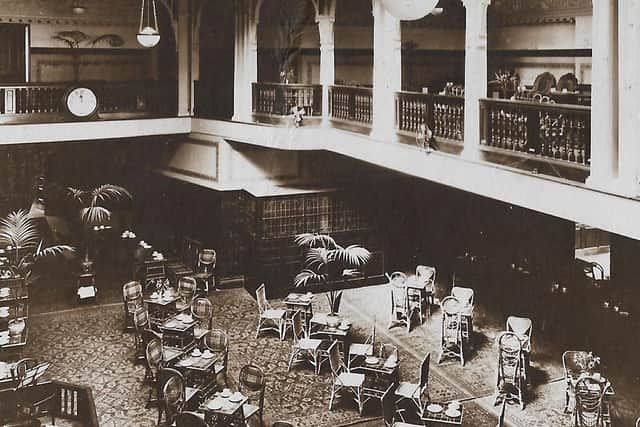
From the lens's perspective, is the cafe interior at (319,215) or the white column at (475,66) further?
the white column at (475,66)

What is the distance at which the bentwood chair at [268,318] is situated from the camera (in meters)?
14.4

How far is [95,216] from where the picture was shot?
62.1 feet

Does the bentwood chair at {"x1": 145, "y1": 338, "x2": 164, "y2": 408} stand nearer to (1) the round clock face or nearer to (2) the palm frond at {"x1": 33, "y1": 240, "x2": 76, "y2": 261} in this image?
(2) the palm frond at {"x1": 33, "y1": 240, "x2": 76, "y2": 261}

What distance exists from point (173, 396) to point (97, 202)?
10848mm

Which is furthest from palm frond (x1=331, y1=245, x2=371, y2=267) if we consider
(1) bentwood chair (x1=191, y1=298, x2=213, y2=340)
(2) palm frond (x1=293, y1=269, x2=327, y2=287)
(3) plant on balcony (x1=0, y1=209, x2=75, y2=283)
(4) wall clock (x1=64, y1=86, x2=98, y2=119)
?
(4) wall clock (x1=64, y1=86, x2=98, y2=119)

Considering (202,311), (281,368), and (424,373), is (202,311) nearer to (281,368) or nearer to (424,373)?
(281,368)

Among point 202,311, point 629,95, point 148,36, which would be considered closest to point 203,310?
point 202,311

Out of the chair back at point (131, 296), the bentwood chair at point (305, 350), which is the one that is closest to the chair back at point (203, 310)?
the chair back at point (131, 296)

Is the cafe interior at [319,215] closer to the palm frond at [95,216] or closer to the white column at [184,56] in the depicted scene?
the white column at [184,56]

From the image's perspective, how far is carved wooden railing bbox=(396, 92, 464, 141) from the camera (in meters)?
11.2

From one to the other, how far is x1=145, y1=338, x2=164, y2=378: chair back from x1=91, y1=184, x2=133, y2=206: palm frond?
24.6 ft

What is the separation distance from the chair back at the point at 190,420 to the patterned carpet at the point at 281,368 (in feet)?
4.86

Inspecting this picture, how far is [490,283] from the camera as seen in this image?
1631 cm

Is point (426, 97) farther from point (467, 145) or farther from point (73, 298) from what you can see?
point (73, 298)
